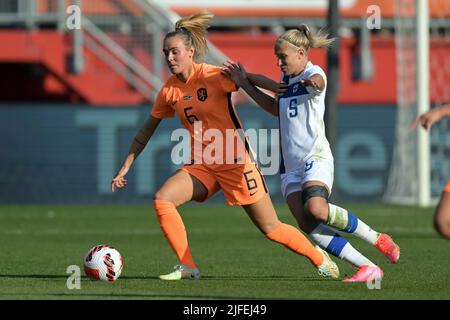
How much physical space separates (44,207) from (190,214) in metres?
3.47

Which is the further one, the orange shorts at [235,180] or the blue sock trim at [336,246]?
the orange shorts at [235,180]

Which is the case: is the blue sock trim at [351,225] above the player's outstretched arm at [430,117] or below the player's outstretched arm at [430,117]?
below

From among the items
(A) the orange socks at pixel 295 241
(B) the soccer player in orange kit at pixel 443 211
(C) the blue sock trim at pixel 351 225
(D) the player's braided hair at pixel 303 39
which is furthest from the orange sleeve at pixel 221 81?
(B) the soccer player in orange kit at pixel 443 211

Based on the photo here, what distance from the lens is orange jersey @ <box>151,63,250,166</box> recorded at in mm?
9984

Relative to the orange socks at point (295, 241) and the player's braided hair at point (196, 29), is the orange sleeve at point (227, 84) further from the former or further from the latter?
the orange socks at point (295, 241)

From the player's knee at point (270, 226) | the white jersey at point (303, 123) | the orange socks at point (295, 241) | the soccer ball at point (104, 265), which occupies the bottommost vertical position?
the soccer ball at point (104, 265)

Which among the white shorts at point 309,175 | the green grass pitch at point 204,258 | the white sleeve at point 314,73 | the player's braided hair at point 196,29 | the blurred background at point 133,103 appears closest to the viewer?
the green grass pitch at point 204,258

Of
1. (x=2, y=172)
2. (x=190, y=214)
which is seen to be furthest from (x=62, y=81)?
(x=190, y=214)

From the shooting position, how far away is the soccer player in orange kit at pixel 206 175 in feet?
32.6

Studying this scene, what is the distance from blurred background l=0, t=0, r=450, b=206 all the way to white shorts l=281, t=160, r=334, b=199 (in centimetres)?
1156

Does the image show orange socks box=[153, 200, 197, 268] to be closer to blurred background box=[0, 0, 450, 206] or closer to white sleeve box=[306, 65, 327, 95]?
white sleeve box=[306, 65, 327, 95]

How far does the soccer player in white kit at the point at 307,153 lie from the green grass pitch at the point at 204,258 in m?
0.32

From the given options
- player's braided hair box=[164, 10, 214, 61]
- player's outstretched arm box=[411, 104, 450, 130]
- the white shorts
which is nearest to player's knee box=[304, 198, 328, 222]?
the white shorts
